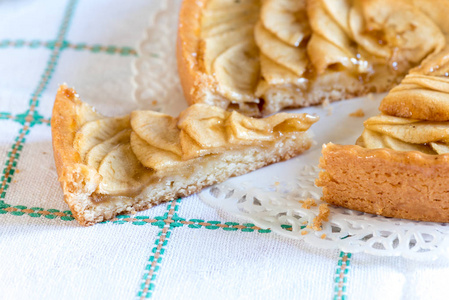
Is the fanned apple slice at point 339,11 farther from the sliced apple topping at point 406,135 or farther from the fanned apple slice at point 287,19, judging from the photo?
the sliced apple topping at point 406,135

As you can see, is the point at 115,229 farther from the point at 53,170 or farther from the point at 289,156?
the point at 289,156

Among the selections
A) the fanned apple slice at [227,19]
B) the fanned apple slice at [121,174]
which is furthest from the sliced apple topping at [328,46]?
the fanned apple slice at [121,174]

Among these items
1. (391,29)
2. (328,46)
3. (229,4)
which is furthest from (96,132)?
(391,29)

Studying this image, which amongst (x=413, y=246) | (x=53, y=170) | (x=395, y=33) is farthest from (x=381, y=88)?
(x=53, y=170)

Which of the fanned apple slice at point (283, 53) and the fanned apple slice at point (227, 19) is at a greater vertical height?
the fanned apple slice at point (227, 19)

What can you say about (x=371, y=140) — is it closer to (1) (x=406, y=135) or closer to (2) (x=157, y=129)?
(1) (x=406, y=135)

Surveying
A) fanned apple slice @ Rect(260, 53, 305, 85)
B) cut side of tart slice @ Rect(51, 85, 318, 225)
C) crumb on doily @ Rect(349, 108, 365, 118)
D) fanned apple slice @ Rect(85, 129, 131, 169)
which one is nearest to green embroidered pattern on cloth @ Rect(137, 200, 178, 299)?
cut side of tart slice @ Rect(51, 85, 318, 225)
